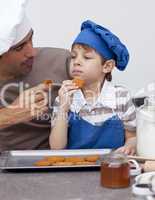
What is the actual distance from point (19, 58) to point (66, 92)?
0.79 feet

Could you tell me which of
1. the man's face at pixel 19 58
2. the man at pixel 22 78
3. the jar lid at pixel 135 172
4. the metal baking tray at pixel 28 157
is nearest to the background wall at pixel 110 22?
the man at pixel 22 78

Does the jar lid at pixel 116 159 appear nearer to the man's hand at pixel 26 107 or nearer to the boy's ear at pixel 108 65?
the man's hand at pixel 26 107

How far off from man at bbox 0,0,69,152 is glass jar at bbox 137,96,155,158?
0.31m

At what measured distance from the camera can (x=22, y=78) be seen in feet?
5.00

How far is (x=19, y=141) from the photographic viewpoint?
1.51 metres

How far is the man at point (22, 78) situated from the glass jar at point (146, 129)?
0.31 m

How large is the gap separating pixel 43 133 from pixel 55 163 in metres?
0.47

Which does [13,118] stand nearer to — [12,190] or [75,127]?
[75,127]

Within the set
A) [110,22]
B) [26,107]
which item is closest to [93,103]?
[26,107]

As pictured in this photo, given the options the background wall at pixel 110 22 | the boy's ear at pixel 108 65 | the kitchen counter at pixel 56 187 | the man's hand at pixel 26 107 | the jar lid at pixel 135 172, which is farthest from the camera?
the background wall at pixel 110 22

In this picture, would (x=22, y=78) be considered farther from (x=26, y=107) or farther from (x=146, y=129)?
(x=146, y=129)

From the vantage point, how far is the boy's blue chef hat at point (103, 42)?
1353 mm

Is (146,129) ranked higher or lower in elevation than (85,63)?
lower

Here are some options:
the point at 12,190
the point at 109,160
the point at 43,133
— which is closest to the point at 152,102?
the point at 109,160
